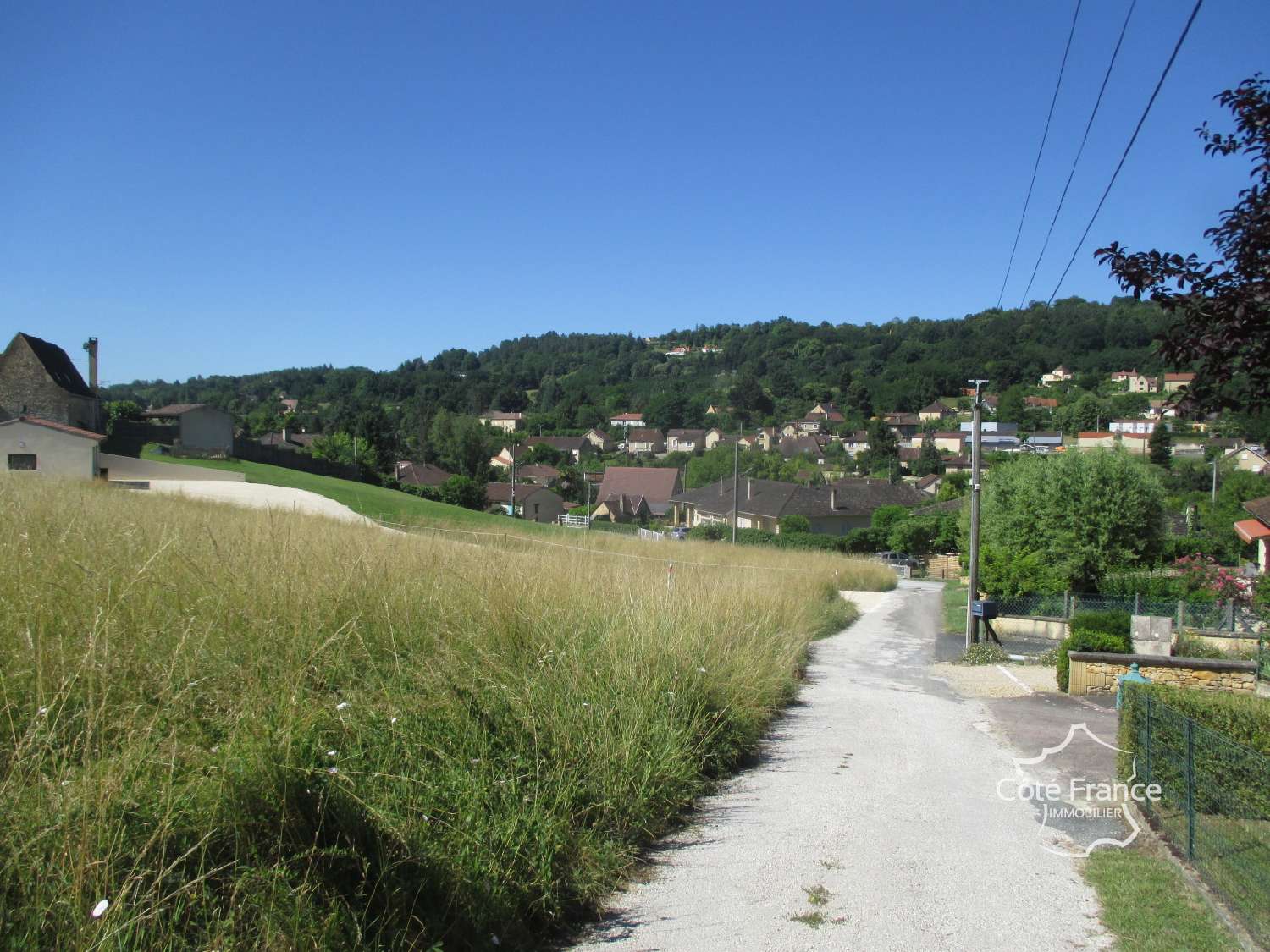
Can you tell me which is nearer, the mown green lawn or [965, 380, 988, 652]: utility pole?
[965, 380, 988, 652]: utility pole

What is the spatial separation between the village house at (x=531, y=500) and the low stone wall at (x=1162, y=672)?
54279 millimetres

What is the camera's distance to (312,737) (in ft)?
13.9

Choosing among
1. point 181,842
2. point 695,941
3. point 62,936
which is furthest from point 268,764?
point 695,941

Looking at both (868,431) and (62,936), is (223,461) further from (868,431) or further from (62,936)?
(868,431)

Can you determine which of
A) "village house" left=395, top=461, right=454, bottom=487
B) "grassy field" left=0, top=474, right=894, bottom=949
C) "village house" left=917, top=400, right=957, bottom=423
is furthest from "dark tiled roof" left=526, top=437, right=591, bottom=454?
"grassy field" left=0, top=474, right=894, bottom=949

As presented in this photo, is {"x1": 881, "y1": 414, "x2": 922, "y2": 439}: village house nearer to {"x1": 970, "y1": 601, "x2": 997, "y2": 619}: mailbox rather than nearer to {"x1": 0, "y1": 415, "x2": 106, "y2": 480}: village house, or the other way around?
{"x1": 970, "y1": 601, "x2": 997, "y2": 619}: mailbox

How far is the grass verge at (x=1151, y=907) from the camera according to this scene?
15.2 feet

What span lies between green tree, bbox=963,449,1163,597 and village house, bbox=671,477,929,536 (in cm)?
3345

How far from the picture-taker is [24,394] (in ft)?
98.5

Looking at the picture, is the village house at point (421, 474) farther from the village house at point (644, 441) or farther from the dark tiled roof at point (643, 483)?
the village house at point (644, 441)

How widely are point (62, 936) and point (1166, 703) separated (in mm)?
7420

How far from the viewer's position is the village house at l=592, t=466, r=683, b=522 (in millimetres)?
79125

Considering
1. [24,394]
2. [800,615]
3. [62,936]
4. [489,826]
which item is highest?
[24,394]

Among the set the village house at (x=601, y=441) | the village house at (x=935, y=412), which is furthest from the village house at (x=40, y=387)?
the village house at (x=601, y=441)
